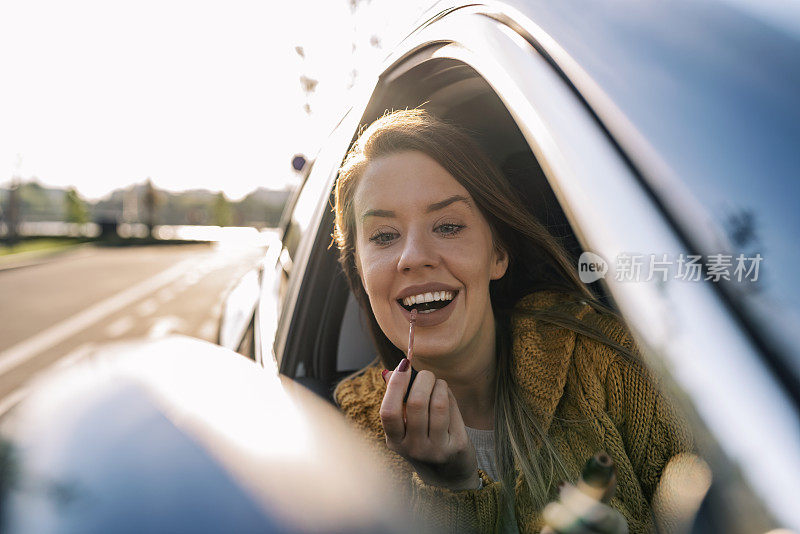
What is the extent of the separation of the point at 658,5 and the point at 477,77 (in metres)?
0.41

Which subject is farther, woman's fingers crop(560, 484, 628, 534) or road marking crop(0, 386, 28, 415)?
road marking crop(0, 386, 28, 415)

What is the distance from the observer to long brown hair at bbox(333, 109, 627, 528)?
1025 mm

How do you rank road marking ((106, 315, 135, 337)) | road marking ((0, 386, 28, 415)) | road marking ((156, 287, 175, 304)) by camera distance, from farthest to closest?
road marking ((156, 287, 175, 304)) → road marking ((106, 315, 135, 337)) → road marking ((0, 386, 28, 415))

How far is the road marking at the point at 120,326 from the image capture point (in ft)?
32.4

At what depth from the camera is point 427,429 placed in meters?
1.00

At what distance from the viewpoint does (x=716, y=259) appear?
2.11ft

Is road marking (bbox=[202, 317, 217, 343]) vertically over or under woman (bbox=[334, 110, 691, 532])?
under

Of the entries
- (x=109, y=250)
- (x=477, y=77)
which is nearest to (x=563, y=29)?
(x=477, y=77)

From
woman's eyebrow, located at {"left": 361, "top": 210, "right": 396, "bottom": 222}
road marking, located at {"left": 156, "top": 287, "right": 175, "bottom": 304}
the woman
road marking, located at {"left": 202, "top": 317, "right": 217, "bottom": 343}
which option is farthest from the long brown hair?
road marking, located at {"left": 156, "top": 287, "right": 175, "bottom": 304}

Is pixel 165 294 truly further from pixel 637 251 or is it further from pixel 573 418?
pixel 637 251

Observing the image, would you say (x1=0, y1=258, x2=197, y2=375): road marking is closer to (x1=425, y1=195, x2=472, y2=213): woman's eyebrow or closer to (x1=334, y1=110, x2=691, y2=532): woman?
(x1=334, y1=110, x2=691, y2=532): woman

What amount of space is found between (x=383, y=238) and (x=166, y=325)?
10.4m

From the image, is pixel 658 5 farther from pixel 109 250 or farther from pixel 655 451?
pixel 109 250

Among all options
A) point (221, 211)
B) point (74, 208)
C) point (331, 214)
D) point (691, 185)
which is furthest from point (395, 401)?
point (221, 211)
